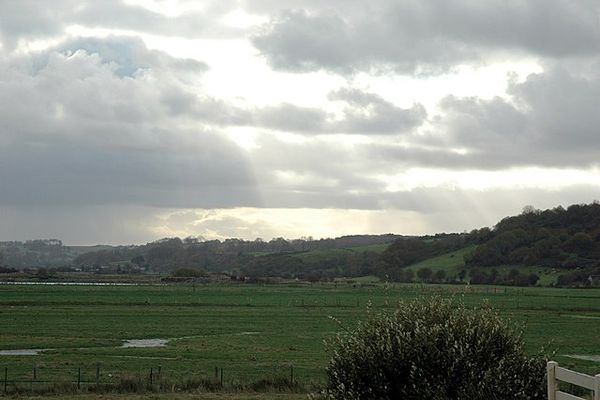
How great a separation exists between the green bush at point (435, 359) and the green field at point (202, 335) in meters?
2.01

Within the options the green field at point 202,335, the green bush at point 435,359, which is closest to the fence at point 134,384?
the green field at point 202,335

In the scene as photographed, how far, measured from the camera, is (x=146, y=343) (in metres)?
59.2

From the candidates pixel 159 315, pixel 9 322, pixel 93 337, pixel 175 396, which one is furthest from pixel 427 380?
pixel 159 315

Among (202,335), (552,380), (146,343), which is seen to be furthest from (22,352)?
(552,380)

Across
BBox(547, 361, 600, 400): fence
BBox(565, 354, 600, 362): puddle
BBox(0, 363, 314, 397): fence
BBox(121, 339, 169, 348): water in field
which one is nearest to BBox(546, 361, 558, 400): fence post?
BBox(547, 361, 600, 400): fence

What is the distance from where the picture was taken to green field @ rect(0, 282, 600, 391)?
4106cm

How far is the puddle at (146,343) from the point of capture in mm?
57425

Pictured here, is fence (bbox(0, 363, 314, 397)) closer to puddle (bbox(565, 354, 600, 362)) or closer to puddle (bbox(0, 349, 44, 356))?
puddle (bbox(0, 349, 44, 356))

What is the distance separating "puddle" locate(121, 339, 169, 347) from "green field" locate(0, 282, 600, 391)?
32.8 inches

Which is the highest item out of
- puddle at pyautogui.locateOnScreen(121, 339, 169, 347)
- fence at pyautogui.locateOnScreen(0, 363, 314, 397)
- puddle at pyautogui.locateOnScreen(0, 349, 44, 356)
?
fence at pyautogui.locateOnScreen(0, 363, 314, 397)

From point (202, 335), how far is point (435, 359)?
2003 inches

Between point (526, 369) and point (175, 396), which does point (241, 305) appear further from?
point (526, 369)

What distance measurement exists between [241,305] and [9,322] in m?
42.5

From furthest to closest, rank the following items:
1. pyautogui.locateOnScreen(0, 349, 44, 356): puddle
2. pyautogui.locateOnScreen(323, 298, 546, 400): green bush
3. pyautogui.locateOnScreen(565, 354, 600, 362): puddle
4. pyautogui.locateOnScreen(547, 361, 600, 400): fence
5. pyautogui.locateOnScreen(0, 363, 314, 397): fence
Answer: pyautogui.locateOnScreen(565, 354, 600, 362): puddle
pyautogui.locateOnScreen(0, 349, 44, 356): puddle
pyautogui.locateOnScreen(0, 363, 314, 397): fence
pyautogui.locateOnScreen(323, 298, 546, 400): green bush
pyautogui.locateOnScreen(547, 361, 600, 400): fence
